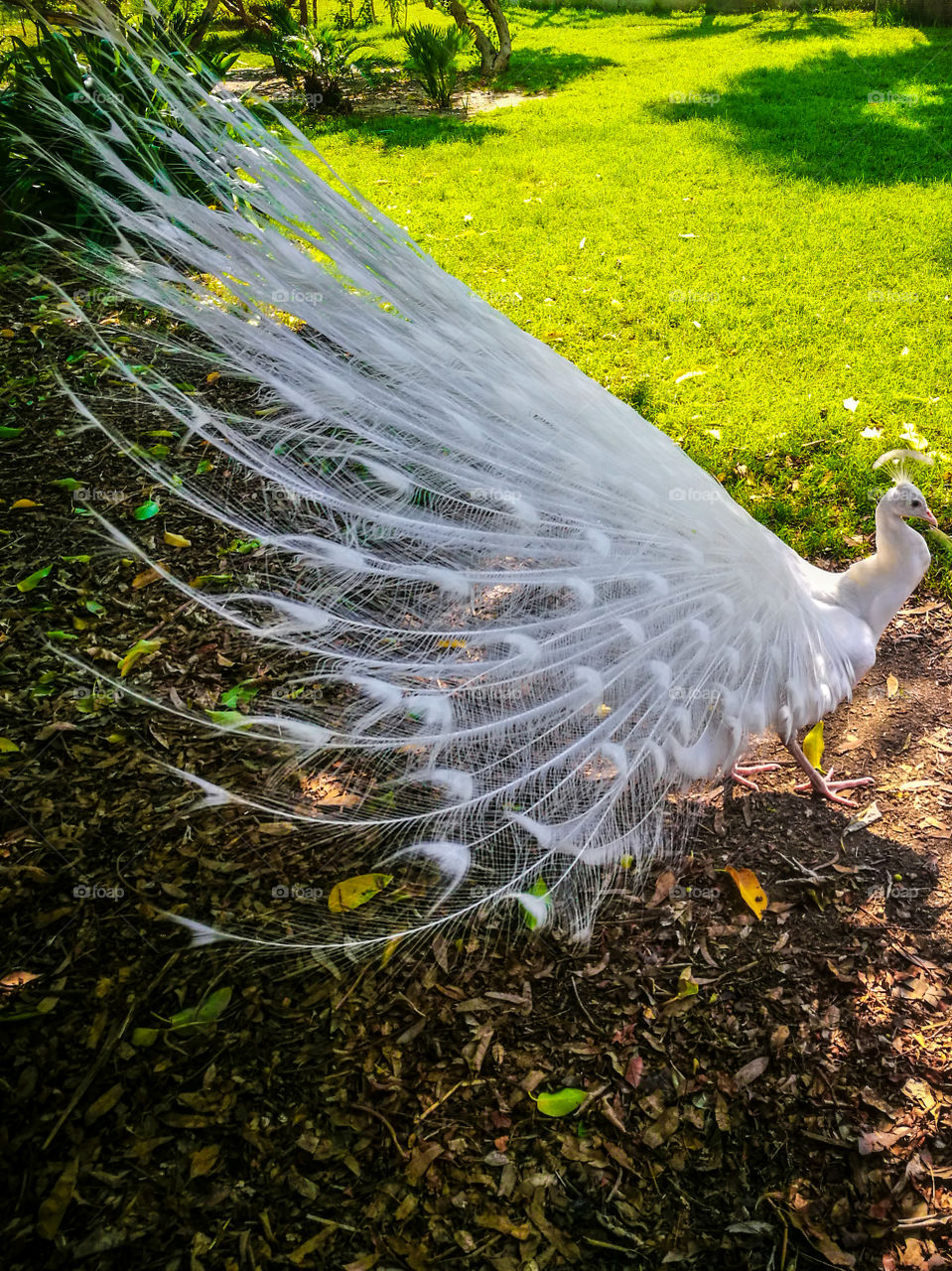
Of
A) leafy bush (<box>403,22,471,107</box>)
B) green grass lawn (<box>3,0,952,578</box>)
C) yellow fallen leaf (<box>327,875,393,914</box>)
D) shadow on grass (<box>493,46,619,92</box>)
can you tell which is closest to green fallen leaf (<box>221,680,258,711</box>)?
yellow fallen leaf (<box>327,875,393,914</box>)

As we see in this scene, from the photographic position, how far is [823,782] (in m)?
2.80

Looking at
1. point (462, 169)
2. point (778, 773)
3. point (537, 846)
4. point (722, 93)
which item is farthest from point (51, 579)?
point (722, 93)

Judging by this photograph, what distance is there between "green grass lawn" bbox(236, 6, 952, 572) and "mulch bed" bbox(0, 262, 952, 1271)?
1.90 m

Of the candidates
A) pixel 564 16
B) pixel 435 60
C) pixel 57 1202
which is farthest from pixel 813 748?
pixel 564 16

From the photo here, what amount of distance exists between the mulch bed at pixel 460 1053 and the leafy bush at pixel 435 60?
9.25 metres

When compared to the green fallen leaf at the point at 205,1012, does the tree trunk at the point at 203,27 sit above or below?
above

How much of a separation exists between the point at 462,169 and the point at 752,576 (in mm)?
7023

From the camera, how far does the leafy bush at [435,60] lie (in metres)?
9.45

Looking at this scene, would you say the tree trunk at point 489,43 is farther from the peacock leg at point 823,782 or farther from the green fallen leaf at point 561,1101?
the green fallen leaf at point 561,1101

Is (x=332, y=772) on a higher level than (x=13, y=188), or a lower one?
lower

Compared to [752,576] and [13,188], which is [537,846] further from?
[13,188]

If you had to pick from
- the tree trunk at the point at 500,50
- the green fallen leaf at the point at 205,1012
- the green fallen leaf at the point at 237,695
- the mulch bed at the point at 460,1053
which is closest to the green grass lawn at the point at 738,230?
the tree trunk at the point at 500,50

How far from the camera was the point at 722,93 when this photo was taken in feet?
30.3

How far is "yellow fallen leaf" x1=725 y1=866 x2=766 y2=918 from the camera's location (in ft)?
8.20
